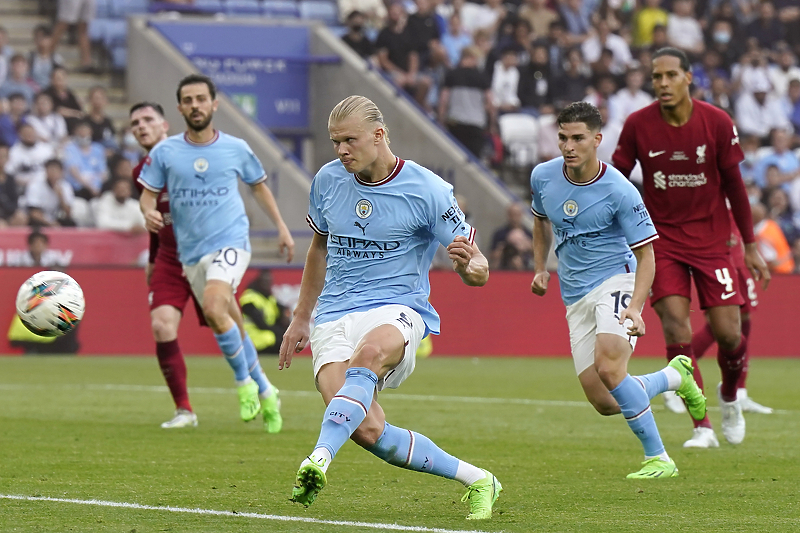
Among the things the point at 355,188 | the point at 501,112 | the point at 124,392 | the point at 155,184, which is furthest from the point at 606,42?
the point at 355,188

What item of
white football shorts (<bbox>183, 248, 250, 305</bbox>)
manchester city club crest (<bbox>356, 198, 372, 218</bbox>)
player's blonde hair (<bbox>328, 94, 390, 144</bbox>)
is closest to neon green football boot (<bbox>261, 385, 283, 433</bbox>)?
white football shorts (<bbox>183, 248, 250, 305</bbox>)

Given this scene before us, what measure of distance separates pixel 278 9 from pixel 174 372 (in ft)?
50.6

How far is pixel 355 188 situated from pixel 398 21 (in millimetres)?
17132

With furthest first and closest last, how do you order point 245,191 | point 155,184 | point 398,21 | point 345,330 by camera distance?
point 398,21 → point 245,191 → point 155,184 → point 345,330

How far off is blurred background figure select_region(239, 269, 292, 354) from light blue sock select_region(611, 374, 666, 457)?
10129 mm

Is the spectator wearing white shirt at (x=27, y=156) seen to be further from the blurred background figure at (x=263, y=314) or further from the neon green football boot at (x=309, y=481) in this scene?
the neon green football boot at (x=309, y=481)

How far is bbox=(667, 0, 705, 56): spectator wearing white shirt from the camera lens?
25.2 metres

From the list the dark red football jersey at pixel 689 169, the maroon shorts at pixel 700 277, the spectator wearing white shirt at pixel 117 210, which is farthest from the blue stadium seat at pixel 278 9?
the maroon shorts at pixel 700 277

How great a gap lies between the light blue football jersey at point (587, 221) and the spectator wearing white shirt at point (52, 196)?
11497mm

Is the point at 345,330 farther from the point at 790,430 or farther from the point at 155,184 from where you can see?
the point at 790,430

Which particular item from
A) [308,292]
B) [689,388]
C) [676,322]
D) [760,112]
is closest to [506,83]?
[760,112]

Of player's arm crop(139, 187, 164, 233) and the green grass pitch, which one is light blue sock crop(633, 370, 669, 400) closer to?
the green grass pitch

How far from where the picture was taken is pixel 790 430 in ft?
33.1

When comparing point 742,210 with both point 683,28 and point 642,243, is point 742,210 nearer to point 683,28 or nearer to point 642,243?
point 642,243
